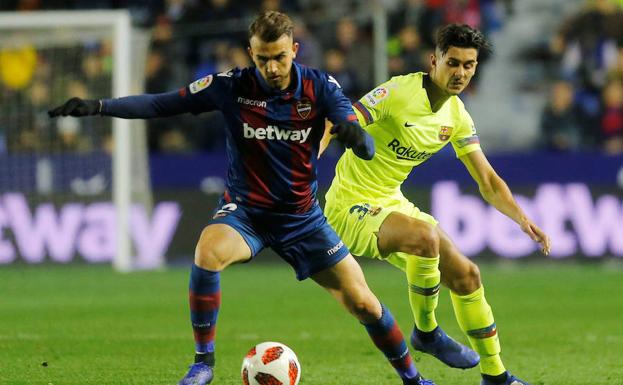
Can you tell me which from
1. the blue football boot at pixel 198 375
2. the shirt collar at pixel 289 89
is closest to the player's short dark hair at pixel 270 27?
the shirt collar at pixel 289 89

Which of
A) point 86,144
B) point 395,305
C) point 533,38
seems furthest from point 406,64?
point 395,305

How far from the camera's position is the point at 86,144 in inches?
647

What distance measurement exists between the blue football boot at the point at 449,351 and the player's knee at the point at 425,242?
2.07 feet

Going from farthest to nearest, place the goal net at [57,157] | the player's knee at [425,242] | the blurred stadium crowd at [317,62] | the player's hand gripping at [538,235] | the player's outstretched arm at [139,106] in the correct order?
1. the blurred stadium crowd at [317,62]
2. the goal net at [57,157]
3. the player's knee at [425,242]
4. the player's hand gripping at [538,235]
5. the player's outstretched arm at [139,106]

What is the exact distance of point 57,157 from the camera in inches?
643

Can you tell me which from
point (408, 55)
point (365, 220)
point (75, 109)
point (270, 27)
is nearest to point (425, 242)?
point (365, 220)

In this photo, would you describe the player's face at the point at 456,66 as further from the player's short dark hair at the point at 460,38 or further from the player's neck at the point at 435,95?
the player's neck at the point at 435,95

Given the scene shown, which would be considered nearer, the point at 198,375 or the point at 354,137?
the point at 354,137

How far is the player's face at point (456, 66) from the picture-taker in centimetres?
706

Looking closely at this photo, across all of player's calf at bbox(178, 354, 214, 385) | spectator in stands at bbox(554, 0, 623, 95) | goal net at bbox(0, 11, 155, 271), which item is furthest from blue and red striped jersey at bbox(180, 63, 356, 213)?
spectator in stands at bbox(554, 0, 623, 95)

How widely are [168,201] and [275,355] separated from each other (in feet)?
33.8

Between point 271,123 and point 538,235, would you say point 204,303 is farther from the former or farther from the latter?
point 538,235

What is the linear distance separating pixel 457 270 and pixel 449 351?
0.59 meters

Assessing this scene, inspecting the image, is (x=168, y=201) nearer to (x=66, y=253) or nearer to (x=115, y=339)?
(x=66, y=253)
